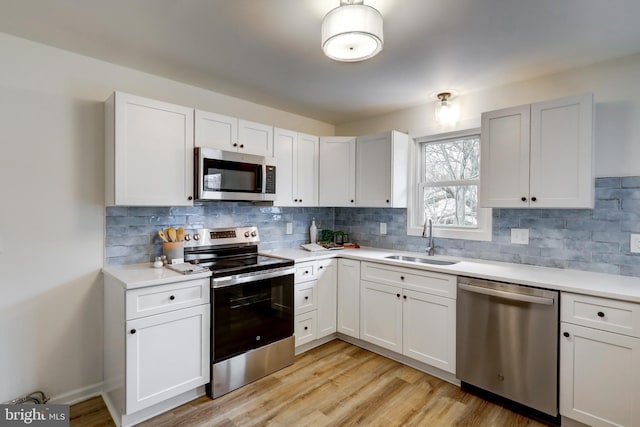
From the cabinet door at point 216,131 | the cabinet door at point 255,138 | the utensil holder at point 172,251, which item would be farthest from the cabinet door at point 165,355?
the cabinet door at point 255,138

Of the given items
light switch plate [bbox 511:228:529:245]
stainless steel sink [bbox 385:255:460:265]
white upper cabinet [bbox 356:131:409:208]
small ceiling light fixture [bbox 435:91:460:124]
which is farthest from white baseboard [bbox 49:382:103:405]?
small ceiling light fixture [bbox 435:91:460:124]

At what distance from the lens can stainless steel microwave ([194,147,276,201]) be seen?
2.51 metres

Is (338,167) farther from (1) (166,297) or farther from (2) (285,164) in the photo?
(1) (166,297)

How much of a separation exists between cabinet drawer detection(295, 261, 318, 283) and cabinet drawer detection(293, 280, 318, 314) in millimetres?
46

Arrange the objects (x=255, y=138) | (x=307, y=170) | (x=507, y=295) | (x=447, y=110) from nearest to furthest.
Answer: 1. (x=507, y=295)
2. (x=255, y=138)
3. (x=447, y=110)
4. (x=307, y=170)

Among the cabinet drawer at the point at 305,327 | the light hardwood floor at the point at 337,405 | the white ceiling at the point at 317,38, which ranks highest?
the white ceiling at the point at 317,38

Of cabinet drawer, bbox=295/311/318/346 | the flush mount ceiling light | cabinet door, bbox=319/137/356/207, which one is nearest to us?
the flush mount ceiling light

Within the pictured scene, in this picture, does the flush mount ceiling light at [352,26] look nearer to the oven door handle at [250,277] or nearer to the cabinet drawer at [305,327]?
the oven door handle at [250,277]

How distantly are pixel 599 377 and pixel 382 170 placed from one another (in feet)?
7.25

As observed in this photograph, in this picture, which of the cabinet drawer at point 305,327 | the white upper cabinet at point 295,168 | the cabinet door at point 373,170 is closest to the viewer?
the cabinet drawer at point 305,327

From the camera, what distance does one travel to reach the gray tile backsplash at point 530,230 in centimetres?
225

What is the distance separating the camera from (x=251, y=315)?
8.26 feet

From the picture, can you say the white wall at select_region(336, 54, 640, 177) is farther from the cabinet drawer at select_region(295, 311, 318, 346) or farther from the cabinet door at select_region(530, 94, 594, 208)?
the cabinet drawer at select_region(295, 311, 318, 346)

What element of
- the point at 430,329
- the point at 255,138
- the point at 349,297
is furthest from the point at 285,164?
the point at 430,329
